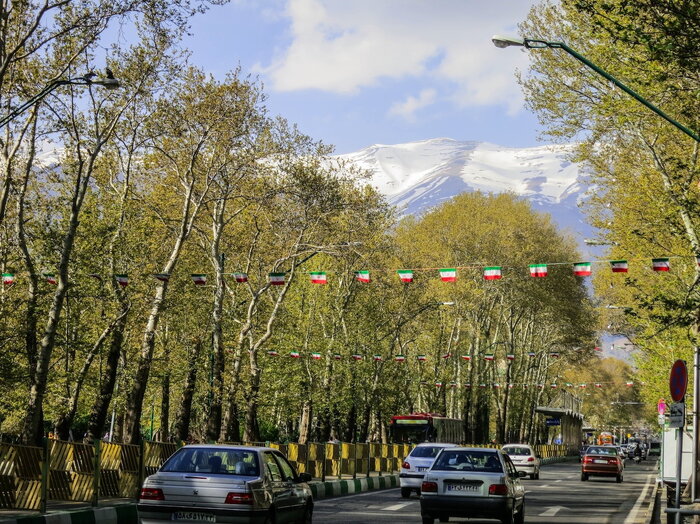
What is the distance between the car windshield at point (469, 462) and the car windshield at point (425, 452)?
33.9ft

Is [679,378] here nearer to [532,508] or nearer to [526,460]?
[532,508]

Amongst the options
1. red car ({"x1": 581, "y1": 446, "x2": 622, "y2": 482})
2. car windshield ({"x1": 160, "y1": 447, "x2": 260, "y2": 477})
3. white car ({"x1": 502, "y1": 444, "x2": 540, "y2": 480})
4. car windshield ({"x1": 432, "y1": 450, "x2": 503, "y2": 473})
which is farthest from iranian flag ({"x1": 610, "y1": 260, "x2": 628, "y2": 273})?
car windshield ({"x1": 160, "y1": 447, "x2": 260, "y2": 477})

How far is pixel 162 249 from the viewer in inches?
1667

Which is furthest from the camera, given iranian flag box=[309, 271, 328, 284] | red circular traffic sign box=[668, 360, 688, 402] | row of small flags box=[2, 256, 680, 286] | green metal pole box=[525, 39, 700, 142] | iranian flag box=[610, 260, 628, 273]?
iranian flag box=[309, 271, 328, 284]

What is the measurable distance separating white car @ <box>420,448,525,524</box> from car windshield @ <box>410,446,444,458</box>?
35.0 feet

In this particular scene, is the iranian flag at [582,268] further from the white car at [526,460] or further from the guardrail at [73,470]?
the white car at [526,460]

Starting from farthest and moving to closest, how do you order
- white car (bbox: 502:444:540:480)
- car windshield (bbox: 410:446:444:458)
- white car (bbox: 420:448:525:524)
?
white car (bbox: 502:444:540:480)
car windshield (bbox: 410:446:444:458)
white car (bbox: 420:448:525:524)

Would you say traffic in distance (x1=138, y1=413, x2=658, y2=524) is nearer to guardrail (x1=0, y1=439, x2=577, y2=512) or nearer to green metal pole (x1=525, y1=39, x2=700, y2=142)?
guardrail (x1=0, y1=439, x2=577, y2=512)

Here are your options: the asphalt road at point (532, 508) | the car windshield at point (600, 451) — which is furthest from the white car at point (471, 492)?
the car windshield at point (600, 451)

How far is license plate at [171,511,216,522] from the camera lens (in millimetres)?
13219

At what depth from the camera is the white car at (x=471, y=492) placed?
1848 centimetres

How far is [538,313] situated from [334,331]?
118 ft

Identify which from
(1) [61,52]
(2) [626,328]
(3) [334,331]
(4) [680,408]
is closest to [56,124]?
(1) [61,52]

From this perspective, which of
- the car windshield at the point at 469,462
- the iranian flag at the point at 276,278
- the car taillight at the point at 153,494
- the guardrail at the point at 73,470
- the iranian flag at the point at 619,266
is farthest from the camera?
the iranian flag at the point at 276,278
